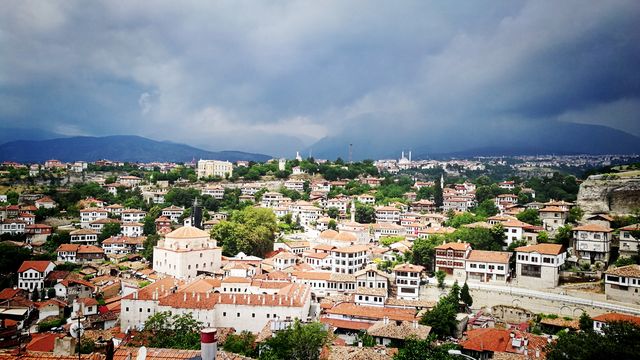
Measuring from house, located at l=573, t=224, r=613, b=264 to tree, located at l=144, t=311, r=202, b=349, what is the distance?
22281mm

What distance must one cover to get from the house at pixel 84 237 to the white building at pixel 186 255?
13.2 meters

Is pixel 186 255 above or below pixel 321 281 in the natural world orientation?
above

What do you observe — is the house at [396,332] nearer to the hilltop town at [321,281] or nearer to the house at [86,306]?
the hilltop town at [321,281]

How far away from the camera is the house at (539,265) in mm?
27219

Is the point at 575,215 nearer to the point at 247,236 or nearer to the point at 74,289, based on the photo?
the point at 247,236

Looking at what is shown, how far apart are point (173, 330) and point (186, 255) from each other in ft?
35.8

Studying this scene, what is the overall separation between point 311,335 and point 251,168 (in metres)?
58.6

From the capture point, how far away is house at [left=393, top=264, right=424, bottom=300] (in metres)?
28.4

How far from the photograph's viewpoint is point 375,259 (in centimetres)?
3500

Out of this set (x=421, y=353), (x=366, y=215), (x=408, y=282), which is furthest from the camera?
(x=366, y=215)

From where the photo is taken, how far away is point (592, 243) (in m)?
28.6

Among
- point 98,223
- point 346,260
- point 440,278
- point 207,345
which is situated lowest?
point 440,278

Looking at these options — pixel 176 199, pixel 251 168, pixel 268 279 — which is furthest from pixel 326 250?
pixel 251 168

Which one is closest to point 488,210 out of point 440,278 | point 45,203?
point 440,278
